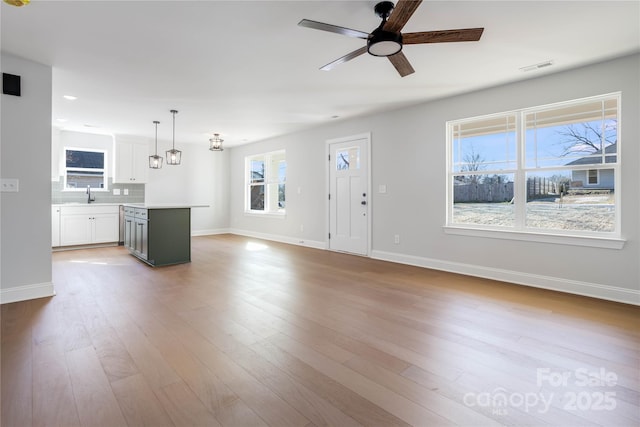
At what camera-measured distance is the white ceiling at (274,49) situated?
2.44 m

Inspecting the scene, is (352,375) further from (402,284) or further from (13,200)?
(13,200)

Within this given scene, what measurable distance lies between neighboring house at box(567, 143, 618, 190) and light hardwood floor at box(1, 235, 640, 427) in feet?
4.08

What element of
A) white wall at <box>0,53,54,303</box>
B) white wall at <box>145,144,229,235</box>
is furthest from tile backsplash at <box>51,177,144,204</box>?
white wall at <box>0,53,54,303</box>

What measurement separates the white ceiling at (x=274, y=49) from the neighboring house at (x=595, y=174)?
980 mm

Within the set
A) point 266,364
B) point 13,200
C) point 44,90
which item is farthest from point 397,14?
point 13,200

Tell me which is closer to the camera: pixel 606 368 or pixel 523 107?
pixel 606 368

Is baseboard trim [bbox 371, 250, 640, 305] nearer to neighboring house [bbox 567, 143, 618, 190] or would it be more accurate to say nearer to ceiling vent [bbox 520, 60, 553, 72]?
neighboring house [bbox 567, 143, 618, 190]

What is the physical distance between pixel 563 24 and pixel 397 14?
165 cm

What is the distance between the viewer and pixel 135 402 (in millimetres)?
1600

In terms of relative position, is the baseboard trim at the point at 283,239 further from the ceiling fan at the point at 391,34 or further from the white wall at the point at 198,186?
the ceiling fan at the point at 391,34

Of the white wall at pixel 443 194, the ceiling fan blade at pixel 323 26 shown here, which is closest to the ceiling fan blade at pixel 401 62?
the ceiling fan blade at pixel 323 26

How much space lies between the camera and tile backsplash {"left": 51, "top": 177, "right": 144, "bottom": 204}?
645 cm

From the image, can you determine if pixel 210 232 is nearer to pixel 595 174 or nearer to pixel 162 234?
pixel 162 234

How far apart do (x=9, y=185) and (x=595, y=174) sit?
6097 mm
